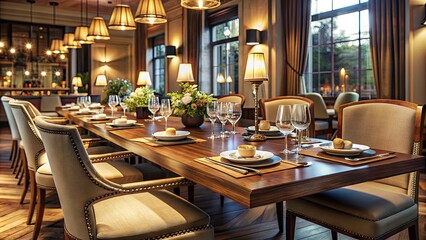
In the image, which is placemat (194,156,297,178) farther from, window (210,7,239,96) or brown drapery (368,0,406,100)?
window (210,7,239,96)

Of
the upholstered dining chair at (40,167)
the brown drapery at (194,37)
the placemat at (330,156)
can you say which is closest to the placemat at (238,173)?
the placemat at (330,156)

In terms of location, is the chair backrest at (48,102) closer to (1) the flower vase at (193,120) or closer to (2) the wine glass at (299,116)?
(1) the flower vase at (193,120)

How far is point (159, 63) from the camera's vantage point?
10.5 metres

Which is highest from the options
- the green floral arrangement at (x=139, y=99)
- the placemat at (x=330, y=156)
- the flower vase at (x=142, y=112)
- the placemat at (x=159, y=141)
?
the green floral arrangement at (x=139, y=99)

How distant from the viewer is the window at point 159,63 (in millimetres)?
10234

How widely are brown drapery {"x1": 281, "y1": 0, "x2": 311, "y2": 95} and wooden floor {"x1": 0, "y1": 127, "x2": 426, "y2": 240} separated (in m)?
2.82

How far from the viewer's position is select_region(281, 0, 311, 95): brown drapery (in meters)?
5.66

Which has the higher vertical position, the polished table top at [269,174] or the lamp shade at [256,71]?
the lamp shade at [256,71]

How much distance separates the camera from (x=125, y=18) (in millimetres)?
3904

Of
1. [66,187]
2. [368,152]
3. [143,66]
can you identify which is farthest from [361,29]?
[143,66]

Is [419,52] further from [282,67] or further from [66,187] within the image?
[66,187]

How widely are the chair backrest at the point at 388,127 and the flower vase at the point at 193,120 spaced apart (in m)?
0.88

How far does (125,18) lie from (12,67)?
782 centimetres

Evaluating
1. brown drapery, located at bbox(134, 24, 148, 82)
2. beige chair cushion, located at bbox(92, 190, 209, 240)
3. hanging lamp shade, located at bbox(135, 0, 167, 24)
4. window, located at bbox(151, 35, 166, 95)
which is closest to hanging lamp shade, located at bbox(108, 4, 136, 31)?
hanging lamp shade, located at bbox(135, 0, 167, 24)
